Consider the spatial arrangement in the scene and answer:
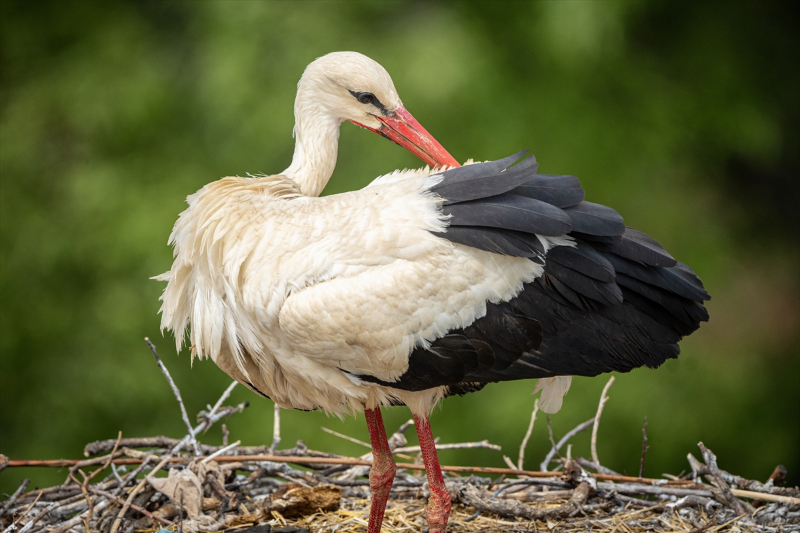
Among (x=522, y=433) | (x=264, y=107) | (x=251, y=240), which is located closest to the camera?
(x=251, y=240)

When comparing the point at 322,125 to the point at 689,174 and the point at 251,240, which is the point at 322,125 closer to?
the point at 251,240

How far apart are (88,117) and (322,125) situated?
10.5ft

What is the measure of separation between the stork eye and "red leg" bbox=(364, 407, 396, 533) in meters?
1.04

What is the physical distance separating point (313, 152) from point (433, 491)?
1.19 meters

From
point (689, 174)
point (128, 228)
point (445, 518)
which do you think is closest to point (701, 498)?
point (445, 518)

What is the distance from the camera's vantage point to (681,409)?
512cm

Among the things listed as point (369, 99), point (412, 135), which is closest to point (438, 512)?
point (412, 135)

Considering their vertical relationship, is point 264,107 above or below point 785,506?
above

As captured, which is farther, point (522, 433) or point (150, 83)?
point (150, 83)

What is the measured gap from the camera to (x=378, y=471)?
Answer: 116 inches

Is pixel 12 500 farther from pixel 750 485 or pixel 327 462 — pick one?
pixel 750 485

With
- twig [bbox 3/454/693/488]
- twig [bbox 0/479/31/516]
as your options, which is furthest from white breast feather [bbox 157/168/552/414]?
twig [bbox 0/479/31/516]

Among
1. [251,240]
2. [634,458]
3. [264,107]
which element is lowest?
[634,458]

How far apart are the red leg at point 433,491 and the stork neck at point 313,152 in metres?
0.86
